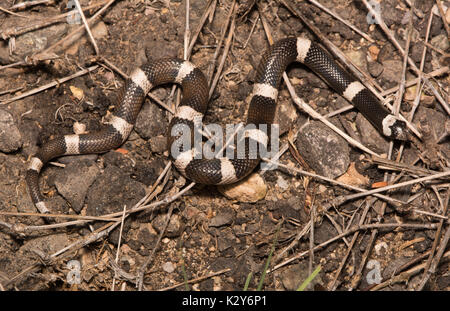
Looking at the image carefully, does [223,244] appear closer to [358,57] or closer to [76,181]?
[76,181]

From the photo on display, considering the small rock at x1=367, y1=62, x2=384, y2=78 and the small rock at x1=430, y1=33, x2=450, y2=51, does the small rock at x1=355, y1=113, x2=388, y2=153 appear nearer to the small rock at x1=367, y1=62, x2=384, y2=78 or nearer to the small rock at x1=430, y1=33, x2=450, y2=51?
the small rock at x1=367, y1=62, x2=384, y2=78

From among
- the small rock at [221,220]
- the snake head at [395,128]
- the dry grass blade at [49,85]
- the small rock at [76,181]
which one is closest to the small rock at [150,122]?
the small rock at [76,181]

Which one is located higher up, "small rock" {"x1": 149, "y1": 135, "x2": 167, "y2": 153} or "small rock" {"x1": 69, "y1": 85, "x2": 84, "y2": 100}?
"small rock" {"x1": 69, "y1": 85, "x2": 84, "y2": 100}

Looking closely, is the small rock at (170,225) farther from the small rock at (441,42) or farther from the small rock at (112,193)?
the small rock at (441,42)

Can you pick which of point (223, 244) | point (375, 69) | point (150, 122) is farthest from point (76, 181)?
point (375, 69)

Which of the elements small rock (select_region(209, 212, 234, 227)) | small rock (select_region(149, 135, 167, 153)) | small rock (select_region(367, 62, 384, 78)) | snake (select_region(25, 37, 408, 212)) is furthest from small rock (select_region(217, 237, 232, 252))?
small rock (select_region(367, 62, 384, 78))
